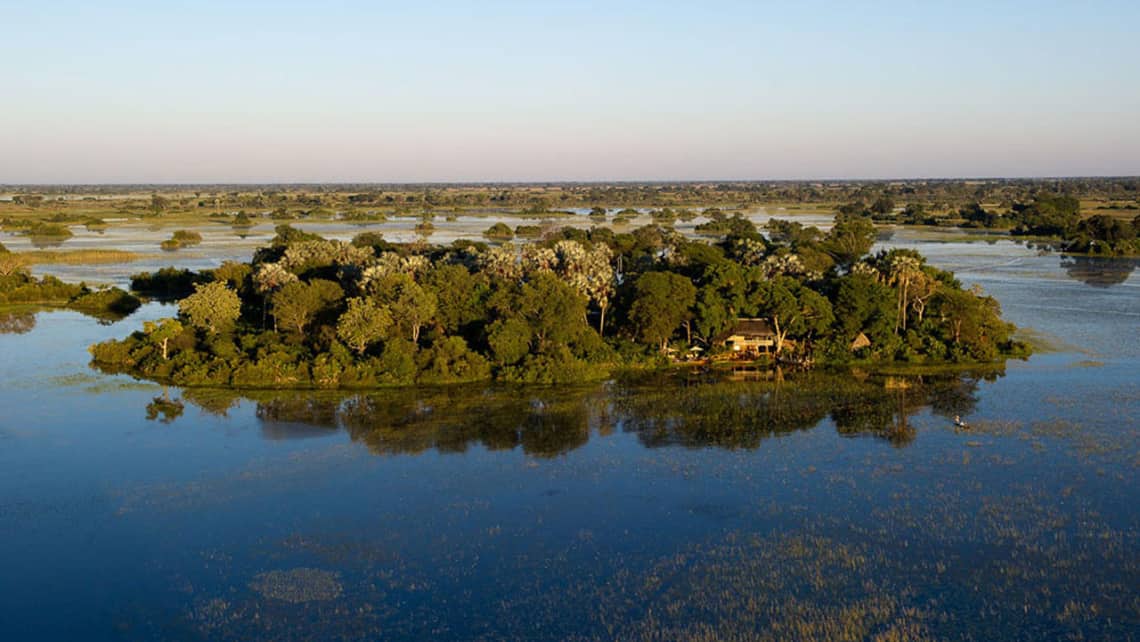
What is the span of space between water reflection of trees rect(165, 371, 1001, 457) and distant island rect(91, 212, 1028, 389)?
1.92 metres

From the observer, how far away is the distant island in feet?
139

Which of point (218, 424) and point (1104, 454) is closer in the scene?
point (1104, 454)

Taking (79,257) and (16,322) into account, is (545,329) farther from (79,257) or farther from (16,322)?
(79,257)

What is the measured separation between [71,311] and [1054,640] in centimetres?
6217

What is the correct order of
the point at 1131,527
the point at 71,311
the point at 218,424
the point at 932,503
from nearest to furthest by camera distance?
the point at 1131,527
the point at 932,503
the point at 218,424
the point at 71,311

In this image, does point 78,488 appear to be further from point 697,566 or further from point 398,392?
point 697,566

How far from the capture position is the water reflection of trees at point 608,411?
34438 millimetres

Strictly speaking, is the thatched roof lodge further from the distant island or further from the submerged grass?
the submerged grass

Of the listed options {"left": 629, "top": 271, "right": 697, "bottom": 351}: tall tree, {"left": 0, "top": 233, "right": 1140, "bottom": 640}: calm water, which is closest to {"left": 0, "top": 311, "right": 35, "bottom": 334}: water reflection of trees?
{"left": 0, "top": 233, "right": 1140, "bottom": 640}: calm water

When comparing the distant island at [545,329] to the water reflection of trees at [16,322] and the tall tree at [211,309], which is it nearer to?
the tall tree at [211,309]

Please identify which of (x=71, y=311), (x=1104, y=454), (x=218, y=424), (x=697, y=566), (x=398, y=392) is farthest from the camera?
(x=71, y=311)

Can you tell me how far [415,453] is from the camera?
32750 mm

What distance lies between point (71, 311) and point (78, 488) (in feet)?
127

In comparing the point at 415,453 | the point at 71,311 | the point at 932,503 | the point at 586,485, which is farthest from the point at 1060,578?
the point at 71,311
